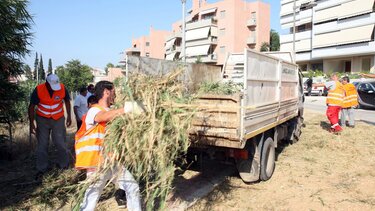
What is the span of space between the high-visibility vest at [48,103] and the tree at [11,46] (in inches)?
41.0

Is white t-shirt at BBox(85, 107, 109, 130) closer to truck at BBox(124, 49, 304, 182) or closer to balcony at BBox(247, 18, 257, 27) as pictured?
truck at BBox(124, 49, 304, 182)

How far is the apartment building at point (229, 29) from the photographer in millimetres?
A: 50500

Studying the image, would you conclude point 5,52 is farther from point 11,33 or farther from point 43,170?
point 43,170

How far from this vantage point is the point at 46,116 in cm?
555

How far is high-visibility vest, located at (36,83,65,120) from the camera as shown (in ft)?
18.1

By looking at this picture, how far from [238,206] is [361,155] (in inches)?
167

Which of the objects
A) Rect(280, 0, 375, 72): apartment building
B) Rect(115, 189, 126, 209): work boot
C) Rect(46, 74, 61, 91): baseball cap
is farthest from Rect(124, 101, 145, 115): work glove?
Rect(280, 0, 375, 72): apartment building

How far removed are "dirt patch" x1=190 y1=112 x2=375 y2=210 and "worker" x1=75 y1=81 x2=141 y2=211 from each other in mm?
1185

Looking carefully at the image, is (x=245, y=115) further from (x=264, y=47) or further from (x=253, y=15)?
(x=253, y=15)

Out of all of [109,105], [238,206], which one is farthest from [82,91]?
[238,206]

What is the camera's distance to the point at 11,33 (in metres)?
5.82

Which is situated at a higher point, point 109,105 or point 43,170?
point 109,105

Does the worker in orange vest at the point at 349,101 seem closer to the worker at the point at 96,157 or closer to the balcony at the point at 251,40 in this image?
the worker at the point at 96,157

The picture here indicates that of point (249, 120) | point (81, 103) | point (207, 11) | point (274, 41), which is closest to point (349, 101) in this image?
point (249, 120)
